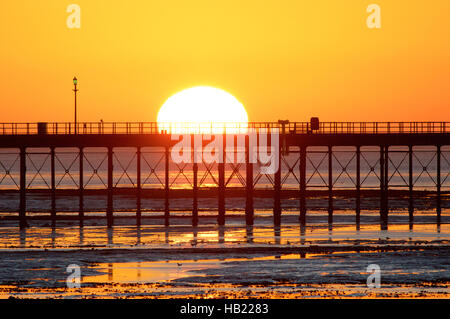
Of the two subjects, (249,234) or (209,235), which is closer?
(209,235)

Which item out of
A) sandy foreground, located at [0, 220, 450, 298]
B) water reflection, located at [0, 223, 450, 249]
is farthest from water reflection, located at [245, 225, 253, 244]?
sandy foreground, located at [0, 220, 450, 298]

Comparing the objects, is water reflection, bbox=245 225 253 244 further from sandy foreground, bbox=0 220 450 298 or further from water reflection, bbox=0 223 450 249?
sandy foreground, bbox=0 220 450 298

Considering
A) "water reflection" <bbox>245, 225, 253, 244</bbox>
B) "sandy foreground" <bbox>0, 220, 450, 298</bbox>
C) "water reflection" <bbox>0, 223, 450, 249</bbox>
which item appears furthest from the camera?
"water reflection" <bbox>245, 225, 253, 244</bbox>

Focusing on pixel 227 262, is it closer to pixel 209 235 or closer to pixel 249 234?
pixel 209 235

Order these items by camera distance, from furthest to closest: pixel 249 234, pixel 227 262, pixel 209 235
→ 1. pixel 249 234
2. pixel 209 235
3. pixel 227 262

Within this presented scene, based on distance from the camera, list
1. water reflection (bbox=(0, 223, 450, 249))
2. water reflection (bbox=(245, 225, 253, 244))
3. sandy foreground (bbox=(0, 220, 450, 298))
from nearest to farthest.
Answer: sandy foreground (bbox=(0, 220, 450, 298))
water reflection (bbox=(0, 223, 450, 249))
water reflection (bbox=(245, 225, 253, 244))

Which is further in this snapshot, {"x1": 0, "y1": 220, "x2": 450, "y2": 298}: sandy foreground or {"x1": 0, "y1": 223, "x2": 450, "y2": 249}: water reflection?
{"x1": 0, "y1": 223, "x2": 450, "y2": 249}: water reflection

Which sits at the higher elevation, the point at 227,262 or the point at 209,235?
the point at 209,235

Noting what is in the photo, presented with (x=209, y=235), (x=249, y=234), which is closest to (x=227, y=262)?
(x=209, y=235)

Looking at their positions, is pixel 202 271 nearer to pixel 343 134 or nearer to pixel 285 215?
pixel 343 134

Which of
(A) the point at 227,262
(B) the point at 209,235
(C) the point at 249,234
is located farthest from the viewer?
(C) the point at 249,234

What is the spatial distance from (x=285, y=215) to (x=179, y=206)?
1750 centimetres

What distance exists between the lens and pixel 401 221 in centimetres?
5969

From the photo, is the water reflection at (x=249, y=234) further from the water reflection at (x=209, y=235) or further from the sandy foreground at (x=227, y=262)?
the sandy foreground at (x=227, y=262)
